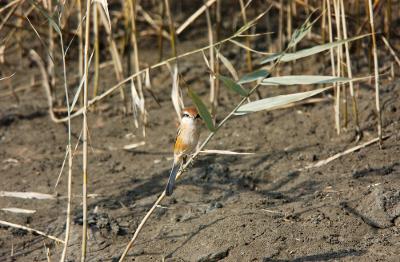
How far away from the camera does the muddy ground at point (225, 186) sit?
12.9 feet

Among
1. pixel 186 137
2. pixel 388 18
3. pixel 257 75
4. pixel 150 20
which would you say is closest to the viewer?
pixel 257 75

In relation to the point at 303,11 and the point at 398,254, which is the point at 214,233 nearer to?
the point at 398,254

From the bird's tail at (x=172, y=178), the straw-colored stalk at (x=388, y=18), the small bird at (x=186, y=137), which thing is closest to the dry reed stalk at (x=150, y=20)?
the straw-colored stalk at (x=388, y=18)

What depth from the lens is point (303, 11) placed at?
23.4ft

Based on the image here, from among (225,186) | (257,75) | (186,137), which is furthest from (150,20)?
(257,75)

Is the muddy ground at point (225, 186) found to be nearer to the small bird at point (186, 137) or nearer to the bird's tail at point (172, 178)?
the bird's tail at point (172, 178)

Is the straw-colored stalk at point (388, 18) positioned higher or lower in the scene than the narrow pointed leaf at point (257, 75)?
higher

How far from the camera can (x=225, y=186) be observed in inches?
188

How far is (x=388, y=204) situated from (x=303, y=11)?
3492 mm

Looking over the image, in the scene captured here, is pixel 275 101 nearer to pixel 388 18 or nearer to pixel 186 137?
pixel 186 137

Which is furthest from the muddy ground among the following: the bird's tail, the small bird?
the small bird

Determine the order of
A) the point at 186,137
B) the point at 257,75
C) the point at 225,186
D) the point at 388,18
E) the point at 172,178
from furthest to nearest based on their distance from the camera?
the point at 388,18
the point at 225,186
the point at 186,137
the point at 172,178
the point at 257,75

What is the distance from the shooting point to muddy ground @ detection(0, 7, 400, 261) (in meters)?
3.94

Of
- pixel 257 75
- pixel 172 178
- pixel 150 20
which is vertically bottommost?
pixel 172 178
